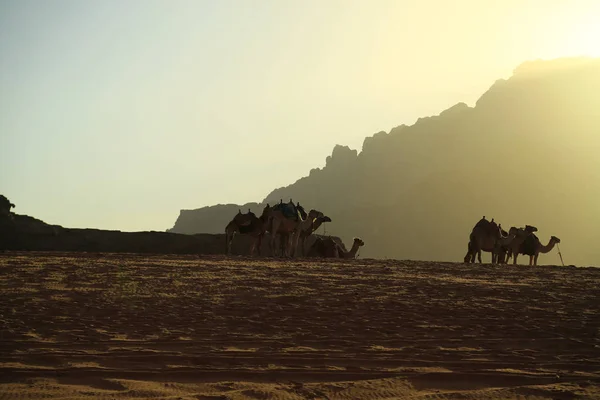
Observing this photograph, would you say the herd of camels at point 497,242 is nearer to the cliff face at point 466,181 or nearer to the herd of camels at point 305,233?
the herd of camels at point 305,233

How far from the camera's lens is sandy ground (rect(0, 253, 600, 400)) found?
202 inches

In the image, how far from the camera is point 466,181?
106m

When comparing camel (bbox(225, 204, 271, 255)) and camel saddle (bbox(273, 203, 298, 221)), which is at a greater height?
camel saddle (bbox(273, 203, 298, 221))

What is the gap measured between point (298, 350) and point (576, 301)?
664 centimetres

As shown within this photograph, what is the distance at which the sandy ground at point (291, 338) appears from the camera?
514 cm

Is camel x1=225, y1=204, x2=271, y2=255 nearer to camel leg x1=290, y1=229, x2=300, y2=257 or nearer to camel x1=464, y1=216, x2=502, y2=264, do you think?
camel leg x1=290, y1=229, x2=300, y2=257

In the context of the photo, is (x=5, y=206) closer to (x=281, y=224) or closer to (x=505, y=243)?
(x=281, y=224)

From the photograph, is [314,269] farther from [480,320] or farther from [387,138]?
[387,138]

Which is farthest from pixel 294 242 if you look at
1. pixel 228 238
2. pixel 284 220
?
pixel 228 238

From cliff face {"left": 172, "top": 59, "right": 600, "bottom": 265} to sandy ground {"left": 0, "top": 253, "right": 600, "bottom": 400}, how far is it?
80.5m

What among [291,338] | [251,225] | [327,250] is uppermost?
[251,225]

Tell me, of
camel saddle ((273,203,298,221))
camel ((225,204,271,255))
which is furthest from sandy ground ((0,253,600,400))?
camel ((225,204,271,255))

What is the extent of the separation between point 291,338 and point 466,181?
342 feet

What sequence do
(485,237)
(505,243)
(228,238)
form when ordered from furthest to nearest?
(228,238)
(505,243)
(485,237)
